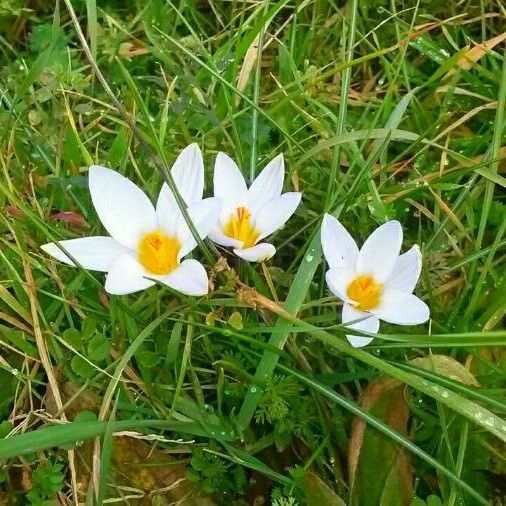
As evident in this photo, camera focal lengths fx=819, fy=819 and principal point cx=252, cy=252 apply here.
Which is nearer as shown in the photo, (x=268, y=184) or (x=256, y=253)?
(x=256, y=253)

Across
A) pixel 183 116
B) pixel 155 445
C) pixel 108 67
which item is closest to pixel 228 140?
pixel 183 116

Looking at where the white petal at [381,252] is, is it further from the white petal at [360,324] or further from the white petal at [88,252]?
the white petal at [88,252]

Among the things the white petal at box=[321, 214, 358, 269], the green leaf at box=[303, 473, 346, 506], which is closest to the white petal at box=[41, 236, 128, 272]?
the white petal at box=[321, 214, 358, 269]

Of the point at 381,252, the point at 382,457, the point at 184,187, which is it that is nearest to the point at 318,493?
the point at 382,457

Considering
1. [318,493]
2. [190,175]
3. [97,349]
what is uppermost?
[190,175]

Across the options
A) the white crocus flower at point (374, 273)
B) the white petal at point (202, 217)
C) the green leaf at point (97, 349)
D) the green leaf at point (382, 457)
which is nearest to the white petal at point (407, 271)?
the white crocus flower at point (374, 273)

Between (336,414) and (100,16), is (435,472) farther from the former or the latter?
(100,16)

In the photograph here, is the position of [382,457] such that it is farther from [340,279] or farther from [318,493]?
[340,279]
